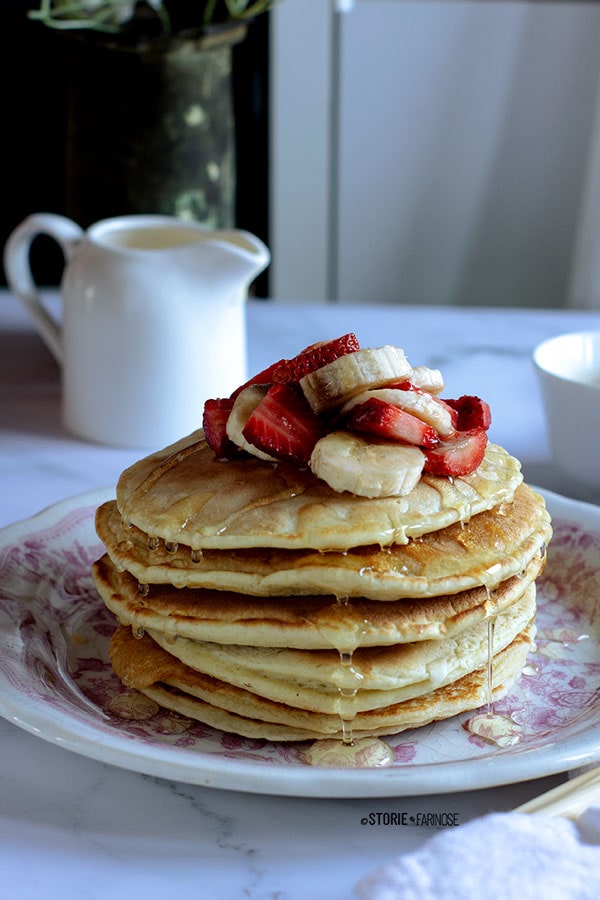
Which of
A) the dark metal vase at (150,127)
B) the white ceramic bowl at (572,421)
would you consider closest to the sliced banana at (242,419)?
the white ceramic bowl at (572,421)

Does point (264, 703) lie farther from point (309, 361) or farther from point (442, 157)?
point (442, 157)

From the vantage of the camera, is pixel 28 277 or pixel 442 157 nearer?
Answer: pixel 28 277

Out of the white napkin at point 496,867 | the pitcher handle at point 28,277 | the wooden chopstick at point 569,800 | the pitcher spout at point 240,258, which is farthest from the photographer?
the pitcher handle at point 28,277

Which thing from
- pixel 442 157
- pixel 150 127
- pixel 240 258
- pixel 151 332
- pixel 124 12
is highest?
pixel 124 12

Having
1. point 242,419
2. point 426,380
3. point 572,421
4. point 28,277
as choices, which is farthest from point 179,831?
point 28,277

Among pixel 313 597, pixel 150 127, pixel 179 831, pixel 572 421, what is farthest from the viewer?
pixel 150 127

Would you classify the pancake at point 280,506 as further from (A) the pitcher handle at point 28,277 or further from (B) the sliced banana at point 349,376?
(A) the pitcher handle at point 28,277

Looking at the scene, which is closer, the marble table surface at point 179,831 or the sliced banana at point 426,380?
the marble table surface at point 179,831
